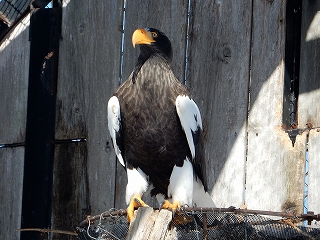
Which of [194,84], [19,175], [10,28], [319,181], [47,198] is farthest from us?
[10,28]

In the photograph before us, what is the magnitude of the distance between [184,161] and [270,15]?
3.39 ft

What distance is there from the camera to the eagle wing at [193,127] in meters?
4.62

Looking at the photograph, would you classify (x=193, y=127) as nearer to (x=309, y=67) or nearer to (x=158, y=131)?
(x=158, y=131)

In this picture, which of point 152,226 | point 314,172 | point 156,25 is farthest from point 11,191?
point 152,226

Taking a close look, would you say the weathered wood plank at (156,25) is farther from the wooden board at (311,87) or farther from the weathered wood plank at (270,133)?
the wooden board at (311,87)

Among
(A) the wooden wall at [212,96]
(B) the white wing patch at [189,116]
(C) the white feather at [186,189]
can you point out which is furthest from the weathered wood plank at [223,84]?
(B) the white wing patch at [189,116]

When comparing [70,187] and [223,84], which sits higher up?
[223,84]

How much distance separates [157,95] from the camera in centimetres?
473

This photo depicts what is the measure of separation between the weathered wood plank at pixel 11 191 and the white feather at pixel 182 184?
1617 mm

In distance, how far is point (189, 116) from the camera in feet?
15.1

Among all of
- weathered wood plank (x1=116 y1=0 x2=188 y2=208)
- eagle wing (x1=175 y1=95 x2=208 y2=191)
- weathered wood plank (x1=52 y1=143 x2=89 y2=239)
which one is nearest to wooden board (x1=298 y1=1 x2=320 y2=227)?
eagle wing (x1=175 y1=95 x2=208 y2=191)

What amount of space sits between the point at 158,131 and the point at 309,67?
98cm

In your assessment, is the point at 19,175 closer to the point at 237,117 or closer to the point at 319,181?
the point at 237,117

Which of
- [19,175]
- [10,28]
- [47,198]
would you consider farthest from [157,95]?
[10,28]
